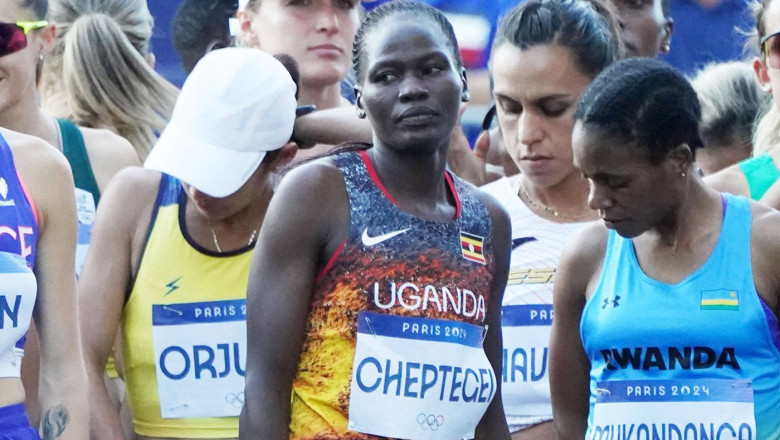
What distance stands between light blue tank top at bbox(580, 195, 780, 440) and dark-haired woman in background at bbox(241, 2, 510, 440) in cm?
34

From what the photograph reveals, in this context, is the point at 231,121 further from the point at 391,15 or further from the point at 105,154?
the point at 105,154

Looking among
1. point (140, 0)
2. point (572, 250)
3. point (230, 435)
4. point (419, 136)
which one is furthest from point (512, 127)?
point (140, 0)

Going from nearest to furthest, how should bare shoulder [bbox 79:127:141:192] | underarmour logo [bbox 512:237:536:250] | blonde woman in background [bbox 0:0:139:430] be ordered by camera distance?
1. underarmour logo [bbox 512:237:536:250]
2. blonde woman in background [bbox 0:0:139:430]
3. bare shoulder [bbox 79:127:141:192]

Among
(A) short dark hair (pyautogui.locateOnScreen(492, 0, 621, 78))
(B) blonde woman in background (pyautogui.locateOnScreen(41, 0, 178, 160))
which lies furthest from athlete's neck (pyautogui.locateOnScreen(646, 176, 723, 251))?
(B) blonde woman in background (pyautogui.locateOnScreen(41, 0, 178, 160))

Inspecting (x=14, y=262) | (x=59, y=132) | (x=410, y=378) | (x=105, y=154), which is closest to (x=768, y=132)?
(x=410, y=378)

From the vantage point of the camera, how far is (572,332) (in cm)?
415

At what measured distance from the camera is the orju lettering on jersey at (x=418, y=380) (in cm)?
363

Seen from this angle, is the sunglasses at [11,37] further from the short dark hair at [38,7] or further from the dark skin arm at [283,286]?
the dark skin arm at [283,286]

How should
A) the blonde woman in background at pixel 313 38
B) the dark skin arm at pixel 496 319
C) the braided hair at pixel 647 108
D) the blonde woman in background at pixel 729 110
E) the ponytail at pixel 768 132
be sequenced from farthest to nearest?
the blonde woman in background at pixel 729 110 < the blonde woman in background at pixel 313 38 < the ponytail at pixel 768 132 < the dark skin arm at pixel 496 319 < the braided hair at pixel 647 108

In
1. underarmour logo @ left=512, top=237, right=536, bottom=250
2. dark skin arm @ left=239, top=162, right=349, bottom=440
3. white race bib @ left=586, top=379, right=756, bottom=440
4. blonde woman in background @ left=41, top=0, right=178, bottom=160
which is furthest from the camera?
blonde woman in background @ left=41, top=0, right=178, bottom=160

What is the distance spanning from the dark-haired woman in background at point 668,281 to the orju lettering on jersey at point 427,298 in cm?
39

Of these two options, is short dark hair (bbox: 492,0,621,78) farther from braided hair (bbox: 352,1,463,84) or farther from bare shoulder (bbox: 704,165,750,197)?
braided hair (bbox: 352,1,463,84)

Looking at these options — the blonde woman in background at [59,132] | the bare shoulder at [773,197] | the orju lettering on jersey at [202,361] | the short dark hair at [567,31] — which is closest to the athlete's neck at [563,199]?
the short dark hair at [567,31]

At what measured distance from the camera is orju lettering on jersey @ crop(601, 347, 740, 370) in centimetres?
378
